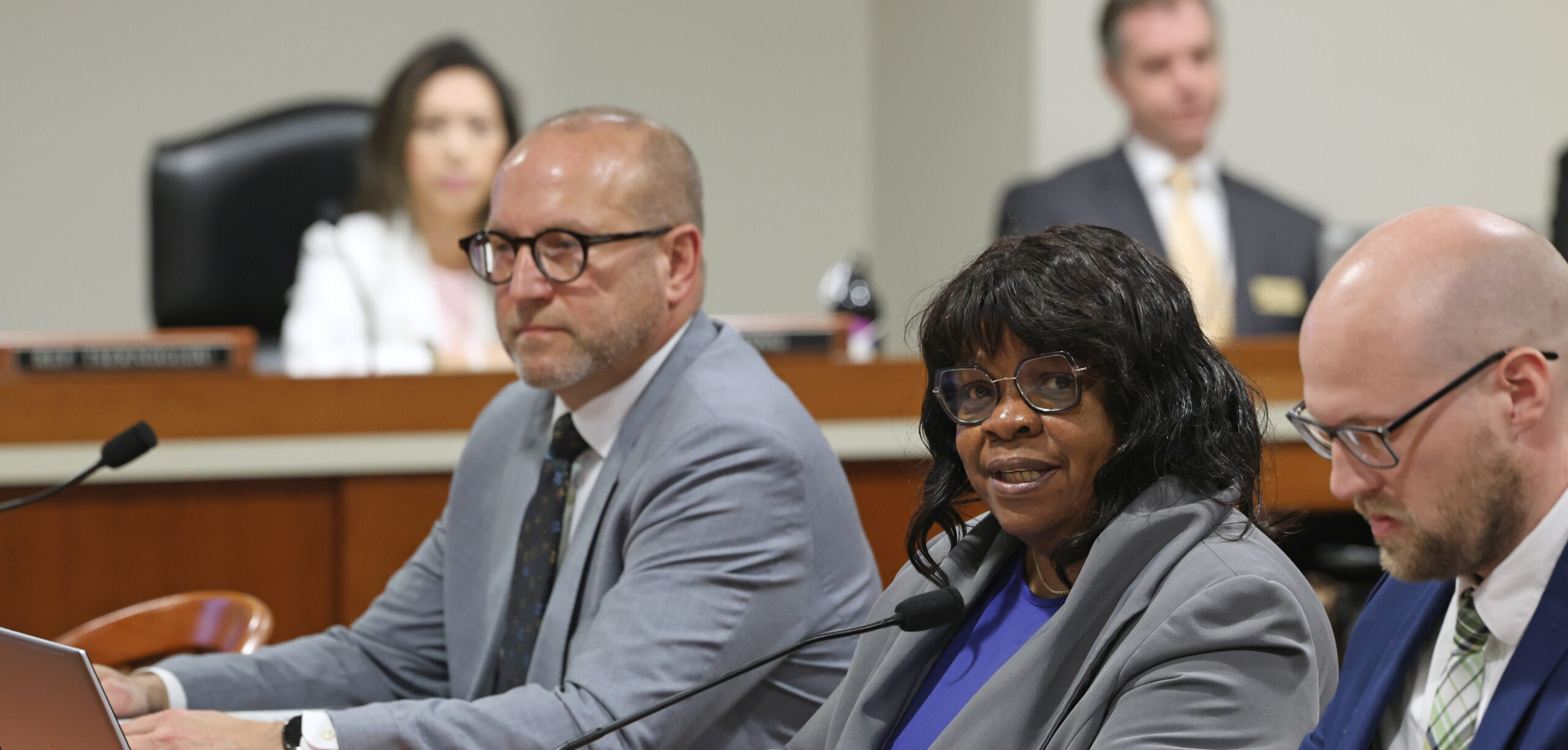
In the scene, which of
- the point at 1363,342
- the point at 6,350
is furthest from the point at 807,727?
the point at 6,350

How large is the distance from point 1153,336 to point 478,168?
3061 millimetres

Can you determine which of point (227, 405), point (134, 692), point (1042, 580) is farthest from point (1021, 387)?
point (227, 405)

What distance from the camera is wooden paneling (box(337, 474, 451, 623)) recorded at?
2.62 meters

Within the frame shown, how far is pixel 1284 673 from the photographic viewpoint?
121 centimetres

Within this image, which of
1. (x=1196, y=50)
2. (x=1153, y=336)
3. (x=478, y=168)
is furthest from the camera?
(x=1196, y=50)

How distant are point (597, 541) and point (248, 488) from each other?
1079 millimetres

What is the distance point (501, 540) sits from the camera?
78.4 inches

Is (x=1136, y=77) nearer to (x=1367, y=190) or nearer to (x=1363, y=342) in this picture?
(x=1367, y=190)

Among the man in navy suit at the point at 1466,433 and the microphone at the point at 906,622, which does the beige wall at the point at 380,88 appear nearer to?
the microphone at the point at 906,622

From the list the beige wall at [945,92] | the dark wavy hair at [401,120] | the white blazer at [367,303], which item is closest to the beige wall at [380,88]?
the beige wall at [945,92]

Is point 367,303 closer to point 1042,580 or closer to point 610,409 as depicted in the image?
point 610,409

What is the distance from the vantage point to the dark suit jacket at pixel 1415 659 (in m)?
1.03

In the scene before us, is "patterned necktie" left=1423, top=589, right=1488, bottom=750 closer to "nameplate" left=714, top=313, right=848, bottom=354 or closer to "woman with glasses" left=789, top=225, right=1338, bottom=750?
"woman with glasses" left=789, top=225, right=1338, bottom=750

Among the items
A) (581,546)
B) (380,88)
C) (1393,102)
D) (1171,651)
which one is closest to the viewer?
(1171,651)
